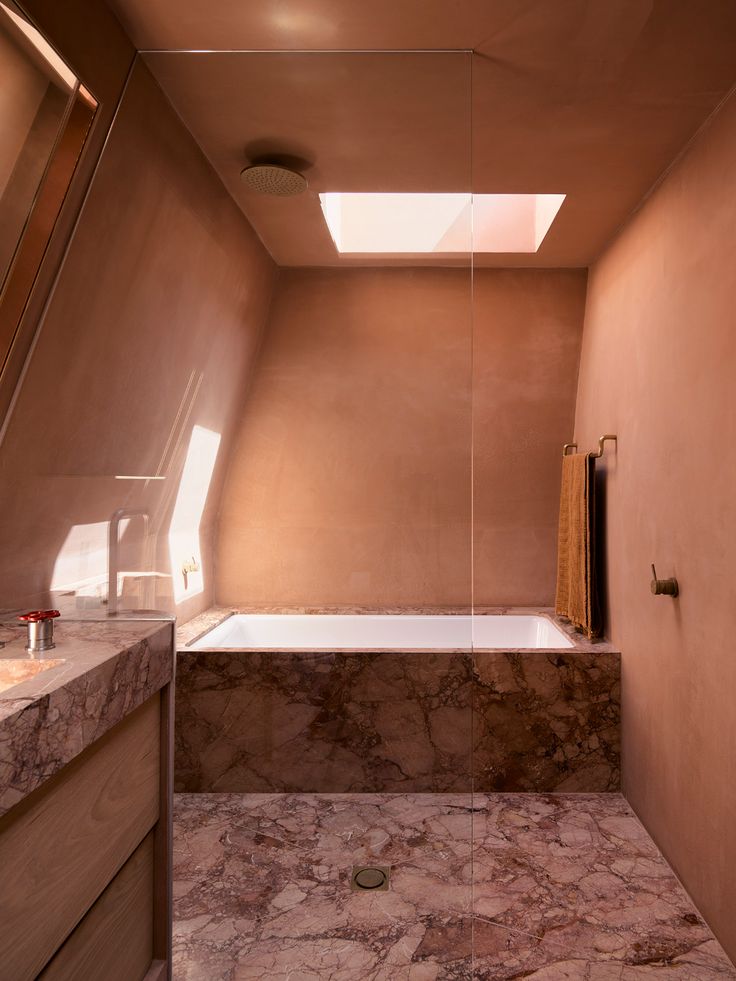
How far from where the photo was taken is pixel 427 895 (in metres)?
1.90

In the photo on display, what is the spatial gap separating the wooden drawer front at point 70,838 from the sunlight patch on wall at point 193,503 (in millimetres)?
625

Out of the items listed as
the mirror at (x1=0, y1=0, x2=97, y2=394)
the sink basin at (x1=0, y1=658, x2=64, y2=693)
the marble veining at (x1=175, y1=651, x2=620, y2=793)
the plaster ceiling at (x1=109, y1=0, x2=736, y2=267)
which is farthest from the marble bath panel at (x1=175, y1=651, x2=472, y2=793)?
the plaster ceiling at (x1=109, y1=0, x2=736, y2=267)

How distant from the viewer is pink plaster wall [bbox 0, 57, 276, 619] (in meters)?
1.78

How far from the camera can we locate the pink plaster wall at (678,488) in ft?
5.84

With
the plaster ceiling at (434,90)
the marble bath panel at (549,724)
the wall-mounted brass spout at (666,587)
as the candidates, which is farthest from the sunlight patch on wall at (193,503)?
the wall-mounted brass spout at (666,587)

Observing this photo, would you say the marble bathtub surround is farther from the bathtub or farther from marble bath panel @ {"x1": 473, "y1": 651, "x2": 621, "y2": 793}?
marble bath panel @ {"x1": 473, "y1": 651, "x2": 621, "y2": 793}

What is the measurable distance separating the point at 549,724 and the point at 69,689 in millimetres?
1878

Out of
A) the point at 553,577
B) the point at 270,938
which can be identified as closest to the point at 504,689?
the point at 553,577

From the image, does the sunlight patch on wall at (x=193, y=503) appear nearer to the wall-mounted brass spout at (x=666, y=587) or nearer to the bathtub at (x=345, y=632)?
the bathtub at (x=345, y=632)

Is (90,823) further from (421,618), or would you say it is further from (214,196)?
(214,196)

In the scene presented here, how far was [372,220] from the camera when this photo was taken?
6.53 ft

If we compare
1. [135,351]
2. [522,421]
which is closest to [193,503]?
[135,351]

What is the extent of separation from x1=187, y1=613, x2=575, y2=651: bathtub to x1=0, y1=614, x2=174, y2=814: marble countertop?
543mm

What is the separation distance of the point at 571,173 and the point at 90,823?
2157 mm
